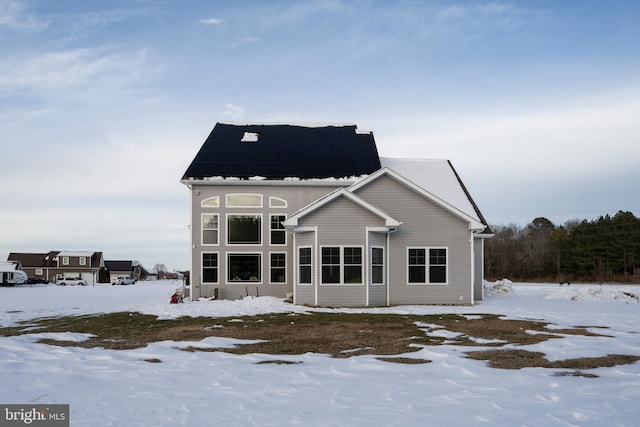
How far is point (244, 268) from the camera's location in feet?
86.0

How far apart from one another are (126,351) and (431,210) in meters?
15.5

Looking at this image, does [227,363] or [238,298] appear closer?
[227,363]

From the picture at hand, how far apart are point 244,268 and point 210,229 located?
92.9 inches

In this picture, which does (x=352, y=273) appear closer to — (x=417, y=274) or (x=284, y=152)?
(x=417, y=274)

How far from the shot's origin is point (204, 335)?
14062mm

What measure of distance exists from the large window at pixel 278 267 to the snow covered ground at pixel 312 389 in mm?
13987

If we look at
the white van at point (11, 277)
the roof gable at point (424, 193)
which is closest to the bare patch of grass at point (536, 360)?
the roof gable at point (424, 193)

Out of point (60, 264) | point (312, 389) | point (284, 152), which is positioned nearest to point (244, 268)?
point (284, 152)

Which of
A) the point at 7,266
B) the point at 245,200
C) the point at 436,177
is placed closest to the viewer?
the point at 245,200

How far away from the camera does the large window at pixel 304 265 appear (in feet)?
75.1

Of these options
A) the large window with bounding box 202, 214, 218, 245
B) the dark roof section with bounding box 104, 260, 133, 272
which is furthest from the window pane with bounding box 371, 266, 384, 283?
the dark roof section with bounding box 104, 260, 133, 272

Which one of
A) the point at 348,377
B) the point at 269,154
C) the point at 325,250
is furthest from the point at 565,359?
the point at 269,154

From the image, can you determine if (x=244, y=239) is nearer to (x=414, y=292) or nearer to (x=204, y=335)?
(x=414, y=292)

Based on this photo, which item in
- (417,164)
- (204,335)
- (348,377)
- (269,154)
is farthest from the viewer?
(417,164)
